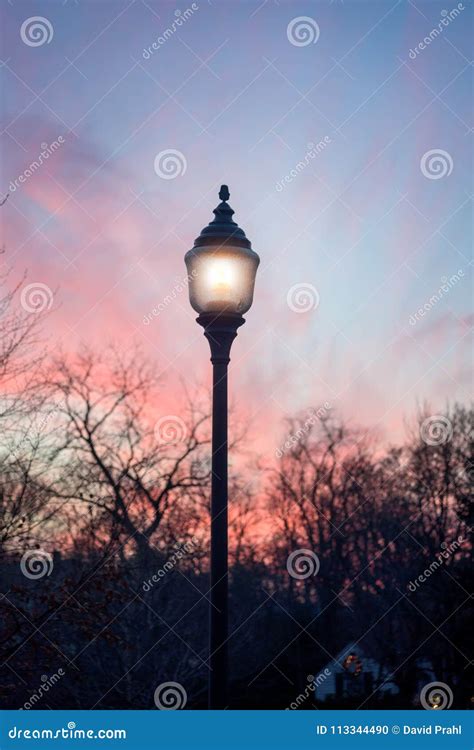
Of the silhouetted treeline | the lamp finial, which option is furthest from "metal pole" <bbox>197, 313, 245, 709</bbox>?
the silhouetted treeline

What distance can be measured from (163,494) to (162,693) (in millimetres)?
10751

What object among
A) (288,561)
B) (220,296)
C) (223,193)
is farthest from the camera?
(288,561)

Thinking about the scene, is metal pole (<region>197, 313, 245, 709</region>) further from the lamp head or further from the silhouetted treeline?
the silhouetted treeline

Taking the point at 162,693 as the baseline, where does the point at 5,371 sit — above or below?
above

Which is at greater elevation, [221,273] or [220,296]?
[221,273]

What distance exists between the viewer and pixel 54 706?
Result: 27531 millimetres

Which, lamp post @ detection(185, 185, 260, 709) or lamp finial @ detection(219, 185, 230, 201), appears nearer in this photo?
lamp post @ detection(185, 185, 260, 709)

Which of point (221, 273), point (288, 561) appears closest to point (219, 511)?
point (221, 273)

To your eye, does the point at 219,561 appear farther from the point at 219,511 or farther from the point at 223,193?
Result: the point at 223,193

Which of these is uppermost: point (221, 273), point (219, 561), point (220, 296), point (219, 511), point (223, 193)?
point (223, 193)

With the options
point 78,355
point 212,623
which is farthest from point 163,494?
point 212,623

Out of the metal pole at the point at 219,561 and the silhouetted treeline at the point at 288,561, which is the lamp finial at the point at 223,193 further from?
the silhouetted treeline at the point at 288,561
